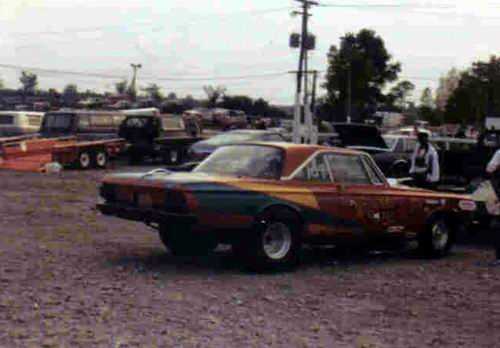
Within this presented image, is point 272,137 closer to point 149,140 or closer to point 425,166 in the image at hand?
point 149,140

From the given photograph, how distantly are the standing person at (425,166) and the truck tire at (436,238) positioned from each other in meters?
2.05

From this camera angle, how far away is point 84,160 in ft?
86.2

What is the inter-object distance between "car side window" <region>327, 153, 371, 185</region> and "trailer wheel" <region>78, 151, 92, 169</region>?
56.1 ft

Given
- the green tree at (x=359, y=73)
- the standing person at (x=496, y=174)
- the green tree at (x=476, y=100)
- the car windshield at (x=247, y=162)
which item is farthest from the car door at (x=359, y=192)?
the green tree at (x=476, y=100)

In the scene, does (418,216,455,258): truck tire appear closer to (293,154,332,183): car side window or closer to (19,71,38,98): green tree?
(293,154,332,183): car side window

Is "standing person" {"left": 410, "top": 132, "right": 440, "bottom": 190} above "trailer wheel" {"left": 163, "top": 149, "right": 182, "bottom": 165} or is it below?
above

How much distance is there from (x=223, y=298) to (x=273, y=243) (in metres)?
1.70

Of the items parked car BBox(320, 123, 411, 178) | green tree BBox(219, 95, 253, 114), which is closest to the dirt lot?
parked car BBox(320, 123, 411, 178)

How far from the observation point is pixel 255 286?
8.27 m

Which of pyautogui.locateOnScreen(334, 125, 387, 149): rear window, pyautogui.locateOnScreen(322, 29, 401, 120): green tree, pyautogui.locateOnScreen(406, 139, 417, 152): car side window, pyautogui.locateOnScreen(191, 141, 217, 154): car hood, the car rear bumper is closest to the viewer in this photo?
the car rear bumper

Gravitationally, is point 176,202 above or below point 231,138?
below

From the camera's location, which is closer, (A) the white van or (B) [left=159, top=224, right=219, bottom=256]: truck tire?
(B) [left=159, top=224, right=219, bottom=256]: truck tire

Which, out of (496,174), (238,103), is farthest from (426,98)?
(496,174)

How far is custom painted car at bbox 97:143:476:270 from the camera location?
8.62 metres
